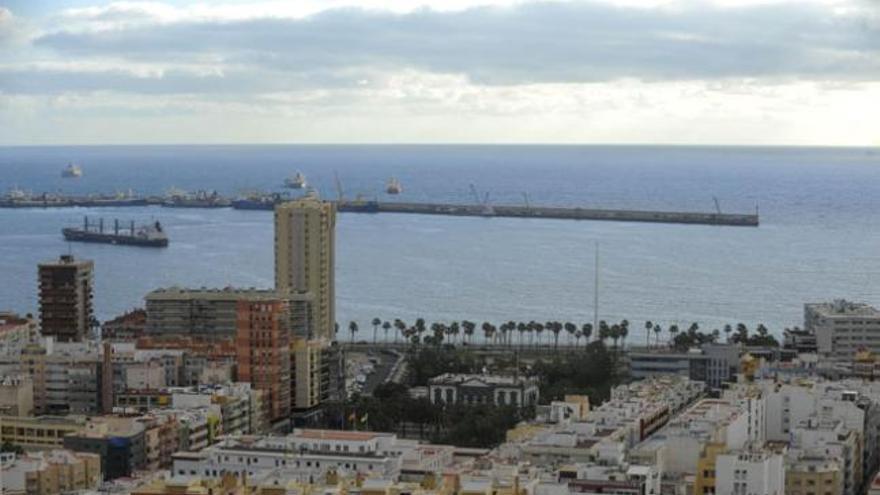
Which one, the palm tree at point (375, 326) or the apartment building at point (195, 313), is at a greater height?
the apartment building at point (195, 313)

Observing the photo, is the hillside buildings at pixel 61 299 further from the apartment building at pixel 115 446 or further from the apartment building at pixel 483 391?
the apartment building at pixel 115 446

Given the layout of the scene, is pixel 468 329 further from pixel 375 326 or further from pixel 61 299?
pixel 61 299

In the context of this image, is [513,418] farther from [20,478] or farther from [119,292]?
[119,292]

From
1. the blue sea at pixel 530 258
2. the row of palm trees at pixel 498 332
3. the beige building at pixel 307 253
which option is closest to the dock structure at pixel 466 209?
the blue sea at pixel 530 258

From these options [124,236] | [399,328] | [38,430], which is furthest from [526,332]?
[124,236]

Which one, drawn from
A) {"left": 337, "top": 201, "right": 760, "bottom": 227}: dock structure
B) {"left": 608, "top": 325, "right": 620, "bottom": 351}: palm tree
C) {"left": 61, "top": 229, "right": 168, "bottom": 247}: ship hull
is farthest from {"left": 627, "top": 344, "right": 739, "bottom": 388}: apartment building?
{"left": 337, "top": 201, "right": 760, "bottom": 227}: dock structure

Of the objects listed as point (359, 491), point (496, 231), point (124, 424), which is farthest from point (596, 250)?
point (359, 491)
